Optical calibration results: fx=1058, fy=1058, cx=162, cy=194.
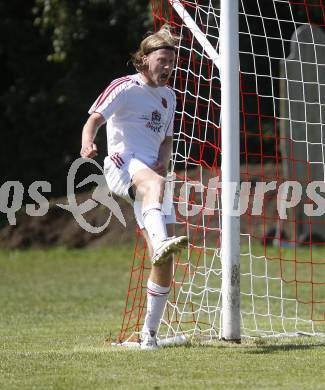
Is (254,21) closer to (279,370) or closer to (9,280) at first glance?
(9,280)

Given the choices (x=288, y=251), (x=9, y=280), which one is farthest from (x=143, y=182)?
(x=288, y=251)

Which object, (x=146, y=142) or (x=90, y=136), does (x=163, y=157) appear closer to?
(x=146, y=142)

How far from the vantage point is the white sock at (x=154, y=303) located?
22.2ft

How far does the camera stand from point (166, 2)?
8234 millimetres

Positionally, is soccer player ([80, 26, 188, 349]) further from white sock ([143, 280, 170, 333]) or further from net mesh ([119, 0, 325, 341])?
net mesh ([119, 0, 325, 341])

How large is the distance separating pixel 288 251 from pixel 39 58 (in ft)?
31.3

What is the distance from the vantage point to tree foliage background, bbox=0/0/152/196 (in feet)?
70.4

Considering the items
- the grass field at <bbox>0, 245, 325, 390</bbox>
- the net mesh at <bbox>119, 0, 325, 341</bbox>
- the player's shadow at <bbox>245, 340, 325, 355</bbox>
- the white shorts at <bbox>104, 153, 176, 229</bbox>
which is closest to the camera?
the grass field at <bbox>0, 245, 325, 390</bbox>

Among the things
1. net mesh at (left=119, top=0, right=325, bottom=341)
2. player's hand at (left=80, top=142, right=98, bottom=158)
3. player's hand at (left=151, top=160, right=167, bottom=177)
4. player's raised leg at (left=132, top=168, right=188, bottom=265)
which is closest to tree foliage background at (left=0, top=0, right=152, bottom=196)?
net mesh at (left=119, top=0, right=325, bottom=341)

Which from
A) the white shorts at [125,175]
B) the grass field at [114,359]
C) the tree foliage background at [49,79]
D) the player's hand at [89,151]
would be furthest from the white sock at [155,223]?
the tree foliage background at [49,79]

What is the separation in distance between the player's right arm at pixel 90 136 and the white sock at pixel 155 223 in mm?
524

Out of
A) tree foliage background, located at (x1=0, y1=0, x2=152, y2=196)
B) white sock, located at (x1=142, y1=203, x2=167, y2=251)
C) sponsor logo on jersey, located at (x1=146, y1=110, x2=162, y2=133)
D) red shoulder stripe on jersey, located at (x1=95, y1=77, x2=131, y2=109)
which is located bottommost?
white sock, located at (x1=142, y1=203, x2=167, y2=251)

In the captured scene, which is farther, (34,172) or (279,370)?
(34,172)

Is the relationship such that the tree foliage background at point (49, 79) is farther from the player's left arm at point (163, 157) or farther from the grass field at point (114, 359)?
the player's left arm at point (163, 157)
